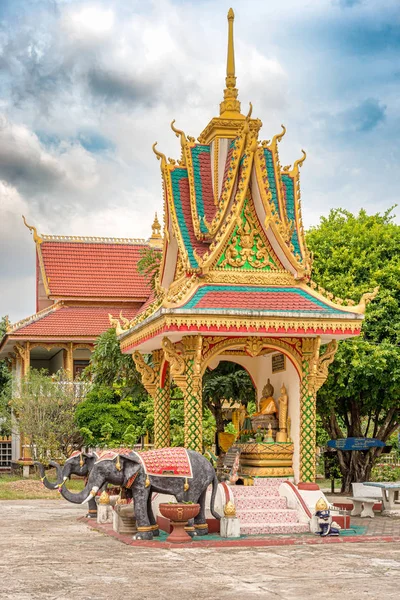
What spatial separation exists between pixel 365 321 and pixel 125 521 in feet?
28.3

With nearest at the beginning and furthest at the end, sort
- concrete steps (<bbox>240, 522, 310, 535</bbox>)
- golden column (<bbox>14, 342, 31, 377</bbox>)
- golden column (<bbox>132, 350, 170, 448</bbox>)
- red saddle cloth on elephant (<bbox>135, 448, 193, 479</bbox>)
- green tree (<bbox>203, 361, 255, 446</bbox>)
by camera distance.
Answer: red saddle cloth on elephant (<bbox>135, 448, 193, 479</bbox>), concrete steps (<bbox>240, 522, 310, 535</bbox>), golden column (<bbox>132, 350, 170, 448</bbox>), green tree (<bbox>203, 361, 255, 446</bbox>), golden column (<bbox>14, 342, 31, 377</bbox>)

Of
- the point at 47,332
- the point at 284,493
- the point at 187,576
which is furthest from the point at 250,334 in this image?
the point at 47,332

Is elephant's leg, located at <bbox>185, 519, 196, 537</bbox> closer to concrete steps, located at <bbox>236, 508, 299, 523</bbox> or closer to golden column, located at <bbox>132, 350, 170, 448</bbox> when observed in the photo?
concrete steps, located at <bbox>236, 508, 299, 523</bbox>

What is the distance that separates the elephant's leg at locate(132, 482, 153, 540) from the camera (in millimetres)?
12281

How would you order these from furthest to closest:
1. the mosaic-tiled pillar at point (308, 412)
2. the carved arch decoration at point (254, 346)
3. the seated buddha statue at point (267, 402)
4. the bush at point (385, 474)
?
the bush at point (385, 474), the seated buddha statue at point (267, 402), the mosaic-tiled pillar at point (308, 412), the carved arch decoration at point (254, 346)

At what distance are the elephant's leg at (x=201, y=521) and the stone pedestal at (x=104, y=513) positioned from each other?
8.38 feet

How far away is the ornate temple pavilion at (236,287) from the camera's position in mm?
13430

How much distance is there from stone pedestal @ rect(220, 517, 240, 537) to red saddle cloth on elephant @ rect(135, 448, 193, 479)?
77 centimetres

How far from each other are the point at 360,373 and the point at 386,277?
2.34 m

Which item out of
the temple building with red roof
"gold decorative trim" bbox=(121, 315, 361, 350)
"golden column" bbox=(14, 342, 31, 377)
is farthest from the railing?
"gold decorative trim" bbox=(121, 315, 361, 350)

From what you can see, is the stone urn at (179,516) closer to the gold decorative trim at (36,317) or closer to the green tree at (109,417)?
the green tree at (109,417)

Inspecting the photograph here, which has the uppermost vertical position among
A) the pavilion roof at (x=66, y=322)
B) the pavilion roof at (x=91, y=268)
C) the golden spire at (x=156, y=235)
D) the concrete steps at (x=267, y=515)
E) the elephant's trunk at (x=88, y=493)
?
the golden spire at (x=156, y=235)

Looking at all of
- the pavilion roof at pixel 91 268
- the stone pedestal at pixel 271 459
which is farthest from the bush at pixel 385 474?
the stone pedestal at pixel 271 459

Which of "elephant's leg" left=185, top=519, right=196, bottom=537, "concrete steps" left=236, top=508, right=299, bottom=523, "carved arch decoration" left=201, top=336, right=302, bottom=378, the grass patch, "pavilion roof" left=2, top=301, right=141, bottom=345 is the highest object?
"pavilion roof" left=2, top=301, right=141, bottom=345
